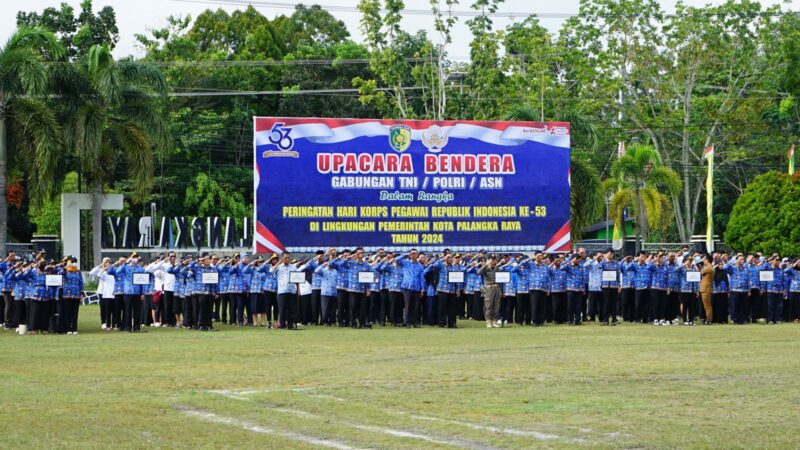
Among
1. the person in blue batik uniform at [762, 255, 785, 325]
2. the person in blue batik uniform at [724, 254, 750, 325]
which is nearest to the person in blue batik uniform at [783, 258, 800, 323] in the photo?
the person in blue batik uniform at [762, 255, 785, 325]

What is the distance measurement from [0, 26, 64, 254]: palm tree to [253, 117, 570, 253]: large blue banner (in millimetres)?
6897

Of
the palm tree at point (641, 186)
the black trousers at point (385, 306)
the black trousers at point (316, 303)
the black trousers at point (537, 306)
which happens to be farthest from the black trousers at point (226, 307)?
the palm tree at point (641, 186)

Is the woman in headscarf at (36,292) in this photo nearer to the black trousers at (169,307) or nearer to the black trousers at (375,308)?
the black trousers at (169,307)

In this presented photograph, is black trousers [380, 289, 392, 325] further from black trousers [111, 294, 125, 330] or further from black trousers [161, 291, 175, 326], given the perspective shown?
black trousers [111, 294, 125, 330]

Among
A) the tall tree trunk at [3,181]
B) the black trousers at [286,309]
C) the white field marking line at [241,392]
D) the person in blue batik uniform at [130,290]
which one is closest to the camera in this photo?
the white field marking line at [241,392]

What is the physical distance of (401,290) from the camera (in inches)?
1069

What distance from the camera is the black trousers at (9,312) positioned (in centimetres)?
2531

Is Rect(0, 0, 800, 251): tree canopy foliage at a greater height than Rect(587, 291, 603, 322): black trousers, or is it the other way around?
Rect(0, 0, 800, 251): tree canopy foliage

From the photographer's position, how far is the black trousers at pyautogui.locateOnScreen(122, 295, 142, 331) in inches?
1000

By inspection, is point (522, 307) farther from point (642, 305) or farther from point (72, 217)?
point (72, 217)

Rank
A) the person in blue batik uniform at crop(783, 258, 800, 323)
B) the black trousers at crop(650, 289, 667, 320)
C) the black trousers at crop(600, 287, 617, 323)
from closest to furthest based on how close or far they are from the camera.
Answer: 1. the black trousers at crop(600, 287, 617, 323)
2. the black trousers at crop(650, 289, 667, 320)
3. the person in blue batik uniform at crop(783, 258, 800, 323)

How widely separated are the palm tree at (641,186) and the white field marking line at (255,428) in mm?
30962

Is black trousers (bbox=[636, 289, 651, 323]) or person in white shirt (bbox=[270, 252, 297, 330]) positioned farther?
black trousers (bbox=[636, 289, 651, 323])

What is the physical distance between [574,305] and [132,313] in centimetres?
948
